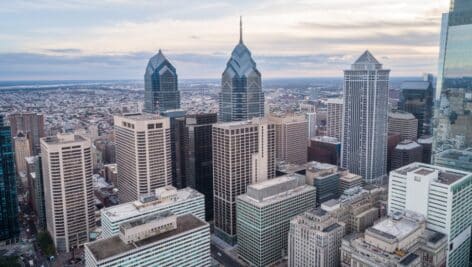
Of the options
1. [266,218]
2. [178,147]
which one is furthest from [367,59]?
[266,218]

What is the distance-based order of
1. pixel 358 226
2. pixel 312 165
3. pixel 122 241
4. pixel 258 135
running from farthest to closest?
pixel 312 165
pixel 258 135
pixel 358 226
pixel 122 241

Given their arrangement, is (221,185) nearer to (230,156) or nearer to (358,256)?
(230,156)

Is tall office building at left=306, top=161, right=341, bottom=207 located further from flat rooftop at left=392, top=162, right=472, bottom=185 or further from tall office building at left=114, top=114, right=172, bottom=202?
tall office building at left=114, top=114, right=172, bottom=202

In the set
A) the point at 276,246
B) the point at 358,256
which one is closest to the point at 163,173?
the point at 276,246

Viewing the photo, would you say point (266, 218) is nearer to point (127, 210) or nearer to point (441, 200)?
point (127, 210)

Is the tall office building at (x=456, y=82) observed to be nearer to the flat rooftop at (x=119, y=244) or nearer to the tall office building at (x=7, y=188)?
the flat rooftop at (x=119, y=244)

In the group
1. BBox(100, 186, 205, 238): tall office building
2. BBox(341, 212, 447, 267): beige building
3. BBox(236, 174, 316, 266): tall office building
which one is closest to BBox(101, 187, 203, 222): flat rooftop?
BBox(100, 186, 205, 238): tall office building
